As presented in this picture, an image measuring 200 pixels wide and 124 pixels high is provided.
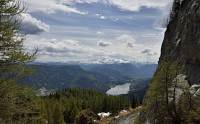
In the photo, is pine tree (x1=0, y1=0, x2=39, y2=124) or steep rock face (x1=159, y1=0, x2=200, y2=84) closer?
pine tree (x1=0, y1=0, x2=39, y2=124)

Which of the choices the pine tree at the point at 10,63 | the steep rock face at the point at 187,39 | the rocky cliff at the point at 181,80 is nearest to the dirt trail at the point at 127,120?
the rocky cliff at the point at 181,80

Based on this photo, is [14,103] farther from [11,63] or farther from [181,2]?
[181,2]

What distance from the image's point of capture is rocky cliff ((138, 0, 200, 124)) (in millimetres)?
35156

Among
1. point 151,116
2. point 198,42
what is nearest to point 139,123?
point 151,116

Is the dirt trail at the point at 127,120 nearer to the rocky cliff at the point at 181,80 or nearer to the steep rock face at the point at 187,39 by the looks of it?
the rocky cliff at the point at 181,80

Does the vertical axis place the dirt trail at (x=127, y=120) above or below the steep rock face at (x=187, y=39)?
below

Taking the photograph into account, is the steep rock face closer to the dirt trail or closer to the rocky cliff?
the rocky cliff

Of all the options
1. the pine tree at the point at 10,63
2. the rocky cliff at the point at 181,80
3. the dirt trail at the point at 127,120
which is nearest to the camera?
the pine tree at the point at 10,63

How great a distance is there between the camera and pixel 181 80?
3938 centimetres

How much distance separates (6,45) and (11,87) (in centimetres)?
246

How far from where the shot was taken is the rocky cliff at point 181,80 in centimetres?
3516

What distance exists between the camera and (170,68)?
116 ft

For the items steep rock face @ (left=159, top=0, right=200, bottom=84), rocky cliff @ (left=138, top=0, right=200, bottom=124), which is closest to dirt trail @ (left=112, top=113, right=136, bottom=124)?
rocky cliff @ (left=138, top=0, right=200, bottom=124)

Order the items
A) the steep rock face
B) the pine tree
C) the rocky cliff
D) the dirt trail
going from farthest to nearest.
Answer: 1. the dirt trail
2. the steep rock face
3. the rocky cliff
4. the pine tree
